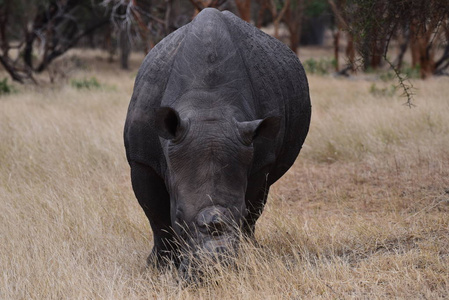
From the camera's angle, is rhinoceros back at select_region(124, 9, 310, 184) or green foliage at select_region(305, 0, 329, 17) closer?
rhinoceros back at select_region(124, 9, 310, 184)

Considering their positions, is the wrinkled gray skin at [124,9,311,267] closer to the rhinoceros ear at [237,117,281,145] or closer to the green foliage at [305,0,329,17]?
the rhinoceros ear at [237,117,281,145]

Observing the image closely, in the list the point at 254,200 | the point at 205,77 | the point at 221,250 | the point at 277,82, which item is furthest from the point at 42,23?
the point at 221,250

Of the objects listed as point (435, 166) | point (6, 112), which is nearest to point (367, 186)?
point (435, 166)

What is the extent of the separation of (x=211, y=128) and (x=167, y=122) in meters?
0.26

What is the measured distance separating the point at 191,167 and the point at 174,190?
9.2 inches

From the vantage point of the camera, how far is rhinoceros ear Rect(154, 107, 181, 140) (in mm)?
3645

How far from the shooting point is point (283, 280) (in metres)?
4.16

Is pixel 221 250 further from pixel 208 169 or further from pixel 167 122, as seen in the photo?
pixel 167 122

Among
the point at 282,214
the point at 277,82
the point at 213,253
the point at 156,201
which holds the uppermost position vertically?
the point at 277,82

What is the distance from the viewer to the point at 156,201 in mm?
4617

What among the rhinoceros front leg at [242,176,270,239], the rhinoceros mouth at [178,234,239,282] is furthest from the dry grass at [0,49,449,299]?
the rhinoceros front leg at [242,176,270,239]

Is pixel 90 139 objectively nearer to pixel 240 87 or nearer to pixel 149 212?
pixel 149 212

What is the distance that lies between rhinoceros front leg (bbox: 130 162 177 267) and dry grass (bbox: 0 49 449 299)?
0.23 m

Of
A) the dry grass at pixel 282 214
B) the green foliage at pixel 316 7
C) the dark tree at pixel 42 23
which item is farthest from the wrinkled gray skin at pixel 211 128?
the green foliage at pixel 316 7
